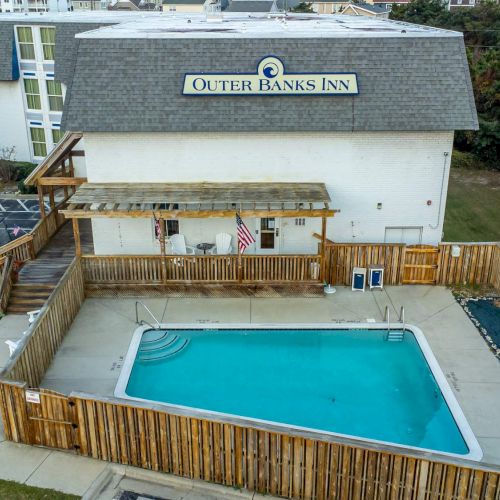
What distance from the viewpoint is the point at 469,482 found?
9.38 metres

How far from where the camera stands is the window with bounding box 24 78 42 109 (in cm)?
3152

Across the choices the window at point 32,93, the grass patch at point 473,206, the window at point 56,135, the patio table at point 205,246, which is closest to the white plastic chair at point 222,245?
the patio table at point 205,246

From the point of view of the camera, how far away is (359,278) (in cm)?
1902

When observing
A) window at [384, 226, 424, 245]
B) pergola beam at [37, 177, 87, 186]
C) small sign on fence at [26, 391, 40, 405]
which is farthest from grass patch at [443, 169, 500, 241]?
small sign on fence at [26, 391, 40, 405]

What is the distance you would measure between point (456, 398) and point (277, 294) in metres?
6.77

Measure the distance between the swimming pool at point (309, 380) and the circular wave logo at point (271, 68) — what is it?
26.5ft

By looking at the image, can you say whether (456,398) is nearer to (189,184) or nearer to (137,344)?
(137,344)

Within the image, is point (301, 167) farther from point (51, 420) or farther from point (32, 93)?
point (32, 93)

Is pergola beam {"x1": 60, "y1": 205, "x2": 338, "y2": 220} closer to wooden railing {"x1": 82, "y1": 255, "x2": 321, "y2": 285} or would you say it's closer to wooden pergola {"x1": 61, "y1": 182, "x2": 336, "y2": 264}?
wooden pergola {"x1": 61, "y1": 182, "x2": 336, "y2": 264}

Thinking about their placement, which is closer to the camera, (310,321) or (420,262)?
(310,321)

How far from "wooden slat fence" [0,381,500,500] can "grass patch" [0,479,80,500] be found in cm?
105

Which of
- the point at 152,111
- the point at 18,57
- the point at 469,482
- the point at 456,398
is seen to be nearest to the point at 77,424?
the point at 469,482

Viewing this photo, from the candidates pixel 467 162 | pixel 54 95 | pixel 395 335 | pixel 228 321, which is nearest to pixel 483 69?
pixel 467 162

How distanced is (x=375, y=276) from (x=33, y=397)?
11.7 m
